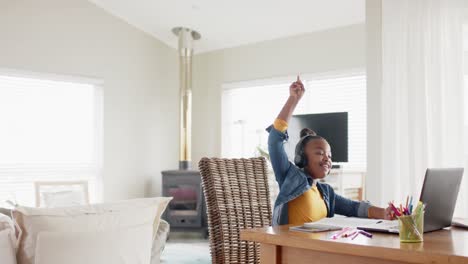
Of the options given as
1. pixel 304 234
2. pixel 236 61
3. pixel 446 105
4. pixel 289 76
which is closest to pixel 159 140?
pixel 236 61

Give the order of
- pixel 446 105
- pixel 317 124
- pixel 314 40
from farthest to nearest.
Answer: pixel 314 40
pixel 317 124
pixel 446 105

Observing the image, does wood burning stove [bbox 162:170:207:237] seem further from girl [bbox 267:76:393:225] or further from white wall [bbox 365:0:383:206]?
girl [bbox 267:76:393:225]

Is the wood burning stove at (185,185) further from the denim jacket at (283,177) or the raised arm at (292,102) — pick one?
the raised arm at (292,102)

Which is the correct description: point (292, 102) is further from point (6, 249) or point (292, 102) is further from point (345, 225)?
point (6, 249)

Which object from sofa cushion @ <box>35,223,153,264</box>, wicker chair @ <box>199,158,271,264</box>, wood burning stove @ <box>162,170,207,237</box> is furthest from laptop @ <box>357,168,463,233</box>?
wood burning stove @ <box>162,170,207,237</box>

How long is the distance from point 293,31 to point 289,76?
20.6 inches

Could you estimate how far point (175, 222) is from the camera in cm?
682

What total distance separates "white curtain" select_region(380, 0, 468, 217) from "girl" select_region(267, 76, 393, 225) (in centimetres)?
190

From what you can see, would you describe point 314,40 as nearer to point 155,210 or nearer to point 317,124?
point 317,124

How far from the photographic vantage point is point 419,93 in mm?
4156

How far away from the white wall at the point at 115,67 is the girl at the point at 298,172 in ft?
15.2

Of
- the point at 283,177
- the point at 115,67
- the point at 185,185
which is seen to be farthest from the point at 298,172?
the point at 115,67

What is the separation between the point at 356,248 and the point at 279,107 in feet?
17.1

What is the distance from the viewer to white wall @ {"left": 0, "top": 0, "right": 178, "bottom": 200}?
6234mm
